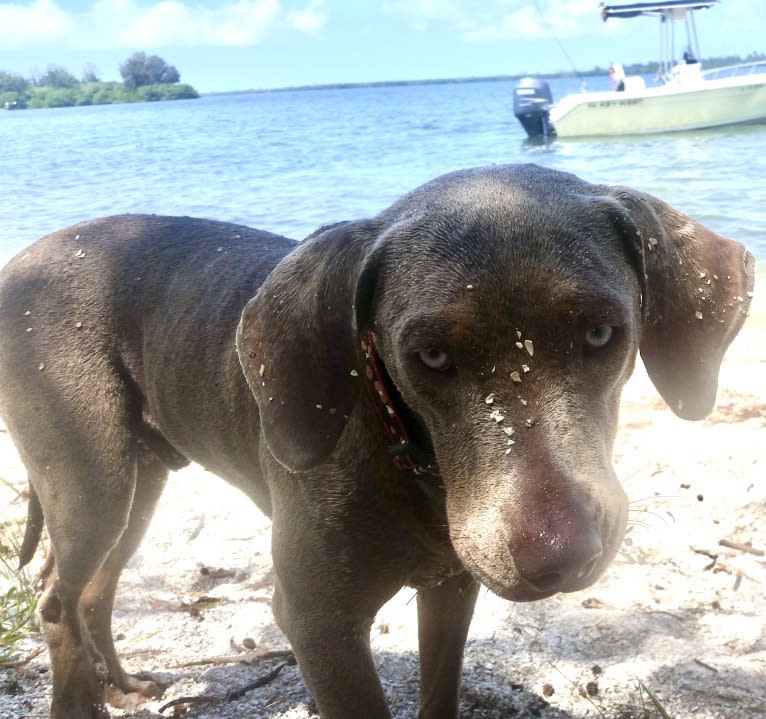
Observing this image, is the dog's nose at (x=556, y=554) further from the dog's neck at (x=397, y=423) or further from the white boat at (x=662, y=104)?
the white boat at (x=662, y=104)


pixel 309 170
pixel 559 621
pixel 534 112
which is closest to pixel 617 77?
pixel 534 112

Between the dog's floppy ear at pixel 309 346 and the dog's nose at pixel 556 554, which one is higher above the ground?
the dog's floppy ear at pixel 309 346

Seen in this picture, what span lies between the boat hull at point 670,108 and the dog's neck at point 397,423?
81.6ft

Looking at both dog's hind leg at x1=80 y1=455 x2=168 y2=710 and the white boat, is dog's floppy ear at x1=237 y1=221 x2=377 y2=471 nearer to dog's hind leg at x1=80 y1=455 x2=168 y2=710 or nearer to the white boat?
dog's hind leg at x1=80 y1=455 x2=168 y2=710

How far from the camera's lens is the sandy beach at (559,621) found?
2.98 meters

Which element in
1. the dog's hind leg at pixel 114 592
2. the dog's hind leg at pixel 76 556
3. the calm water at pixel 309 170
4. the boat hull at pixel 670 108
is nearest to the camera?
the dog's hind leg at pixel 76 556

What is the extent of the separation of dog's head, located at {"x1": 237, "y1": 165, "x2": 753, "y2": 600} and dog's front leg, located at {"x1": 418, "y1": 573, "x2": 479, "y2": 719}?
787 millimetres

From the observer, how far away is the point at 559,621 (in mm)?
3373

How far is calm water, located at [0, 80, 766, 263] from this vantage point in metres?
14.1

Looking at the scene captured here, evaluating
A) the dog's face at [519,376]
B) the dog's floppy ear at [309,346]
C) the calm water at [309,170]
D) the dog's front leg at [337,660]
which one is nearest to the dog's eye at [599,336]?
the dog's face at [519,376]

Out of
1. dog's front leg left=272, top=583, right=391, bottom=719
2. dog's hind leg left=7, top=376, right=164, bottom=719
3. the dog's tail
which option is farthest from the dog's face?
the dog's tail

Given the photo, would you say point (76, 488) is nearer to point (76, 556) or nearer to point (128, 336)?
point (76, 556)

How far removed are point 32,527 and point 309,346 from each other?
1764 millimetres

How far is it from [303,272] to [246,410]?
624 millimetres
